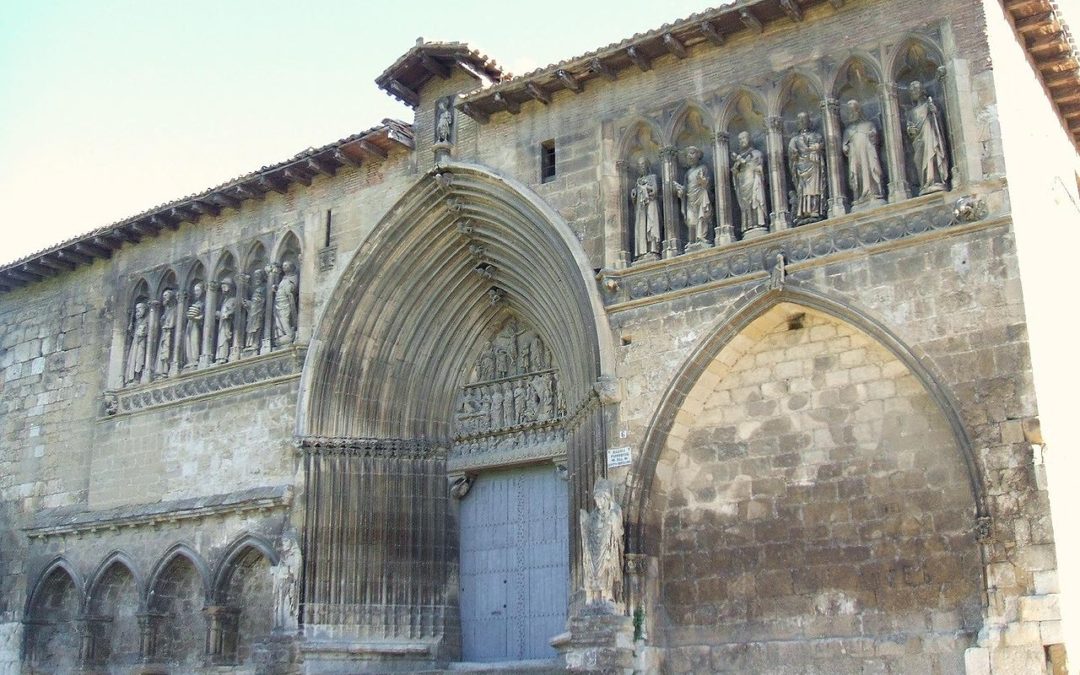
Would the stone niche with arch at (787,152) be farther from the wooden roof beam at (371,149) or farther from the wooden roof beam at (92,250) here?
the wooden roof beam at (92,250)

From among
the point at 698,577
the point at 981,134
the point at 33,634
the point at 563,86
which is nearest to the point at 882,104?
the point at 981,134

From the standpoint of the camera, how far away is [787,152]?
11.3 m

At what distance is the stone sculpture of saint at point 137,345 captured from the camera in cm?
1549

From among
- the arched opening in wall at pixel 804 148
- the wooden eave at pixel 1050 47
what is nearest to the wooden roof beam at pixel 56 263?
the arched opening in wall at pixel 804 148

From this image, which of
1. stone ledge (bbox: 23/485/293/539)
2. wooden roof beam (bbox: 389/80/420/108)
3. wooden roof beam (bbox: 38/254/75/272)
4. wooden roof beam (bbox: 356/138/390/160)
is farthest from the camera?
wooden roof beam (bbox: 38/254/75/272)

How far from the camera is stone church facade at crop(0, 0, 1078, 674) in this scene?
10.1 m

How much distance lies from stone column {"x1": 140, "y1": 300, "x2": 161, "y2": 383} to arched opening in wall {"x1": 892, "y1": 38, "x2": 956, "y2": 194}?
953 cm

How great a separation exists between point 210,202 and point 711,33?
679 cm

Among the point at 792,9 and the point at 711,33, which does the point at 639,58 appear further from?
the point at 792,9

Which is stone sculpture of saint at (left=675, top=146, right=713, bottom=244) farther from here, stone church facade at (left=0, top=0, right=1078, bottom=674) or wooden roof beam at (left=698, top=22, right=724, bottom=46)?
wooden roof beam at (left=698, top=22, right=724, bottom=46)

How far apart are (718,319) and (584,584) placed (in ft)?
8.82

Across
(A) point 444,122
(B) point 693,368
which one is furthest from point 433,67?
(B) point 693,368

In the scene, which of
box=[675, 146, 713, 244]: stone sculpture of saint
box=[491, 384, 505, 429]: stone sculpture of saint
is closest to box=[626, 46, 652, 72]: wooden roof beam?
box=[675, 146, 713, 244]: stone sculpture of saint

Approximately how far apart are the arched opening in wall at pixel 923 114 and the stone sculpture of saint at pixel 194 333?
875 centimetres
